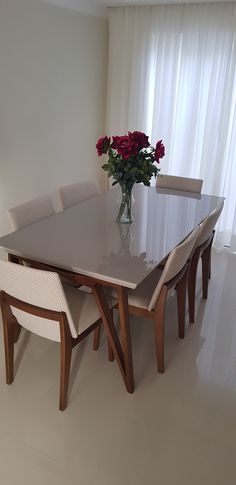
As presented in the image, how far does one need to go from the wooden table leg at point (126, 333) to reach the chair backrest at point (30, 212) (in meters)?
0.88

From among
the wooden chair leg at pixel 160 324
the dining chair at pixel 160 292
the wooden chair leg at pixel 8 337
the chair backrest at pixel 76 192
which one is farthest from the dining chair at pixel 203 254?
the wooden chair leg at pixel 8 337

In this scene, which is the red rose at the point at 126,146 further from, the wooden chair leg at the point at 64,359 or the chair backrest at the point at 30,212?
the wooden chair leg at the point at 64,359

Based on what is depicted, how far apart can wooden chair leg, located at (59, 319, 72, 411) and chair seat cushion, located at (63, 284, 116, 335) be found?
8 centimetres

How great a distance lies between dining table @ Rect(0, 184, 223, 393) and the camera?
5.72ft

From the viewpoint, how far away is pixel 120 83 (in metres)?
3.91

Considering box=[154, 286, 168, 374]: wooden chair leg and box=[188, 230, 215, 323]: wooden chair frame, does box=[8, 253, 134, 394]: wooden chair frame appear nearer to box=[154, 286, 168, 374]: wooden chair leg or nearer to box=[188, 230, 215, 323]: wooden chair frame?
box=[154, 286, 168, 374]: wooden chair leg

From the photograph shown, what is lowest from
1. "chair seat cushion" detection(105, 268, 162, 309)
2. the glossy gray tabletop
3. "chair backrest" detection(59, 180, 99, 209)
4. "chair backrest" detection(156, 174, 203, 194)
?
"chair seat cushion" detection(105, 268, 162, 309)

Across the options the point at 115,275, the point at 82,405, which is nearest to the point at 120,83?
the point at 115,275

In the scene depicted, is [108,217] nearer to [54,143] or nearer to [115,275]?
[115,275]

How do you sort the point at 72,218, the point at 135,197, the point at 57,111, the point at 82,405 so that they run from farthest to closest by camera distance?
the point at 57,111
the point at 135,197
the point at 72,218
the point at 82,405

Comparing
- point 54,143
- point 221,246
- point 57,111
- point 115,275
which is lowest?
point 221,246

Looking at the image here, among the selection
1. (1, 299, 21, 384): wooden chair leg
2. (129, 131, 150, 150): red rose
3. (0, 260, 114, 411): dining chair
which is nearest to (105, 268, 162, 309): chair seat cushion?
(0, 260, 114, 411): dining chair

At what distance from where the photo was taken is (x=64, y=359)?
1771mm

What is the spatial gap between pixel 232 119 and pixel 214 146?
0.95 feet
